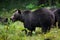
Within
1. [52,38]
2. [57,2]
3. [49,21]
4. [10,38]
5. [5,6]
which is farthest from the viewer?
[5,6]

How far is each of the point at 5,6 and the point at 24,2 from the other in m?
2.01

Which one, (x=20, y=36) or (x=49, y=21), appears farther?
(x=49, y=21)

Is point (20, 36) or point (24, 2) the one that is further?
point (24, 2)

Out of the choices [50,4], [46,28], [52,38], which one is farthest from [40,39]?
[50,4]

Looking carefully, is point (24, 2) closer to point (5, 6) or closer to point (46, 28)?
point (5, 6)

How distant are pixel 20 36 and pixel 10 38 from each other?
1.43 feet

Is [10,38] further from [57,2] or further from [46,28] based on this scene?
[57,2]

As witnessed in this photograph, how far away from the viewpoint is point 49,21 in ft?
35.5

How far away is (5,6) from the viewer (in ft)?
77.2

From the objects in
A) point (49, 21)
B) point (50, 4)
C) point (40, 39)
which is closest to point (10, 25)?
point (40, 39)

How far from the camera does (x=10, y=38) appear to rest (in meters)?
7.79

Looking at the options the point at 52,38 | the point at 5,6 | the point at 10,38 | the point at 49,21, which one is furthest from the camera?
the point at 5,6

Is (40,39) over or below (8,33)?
below

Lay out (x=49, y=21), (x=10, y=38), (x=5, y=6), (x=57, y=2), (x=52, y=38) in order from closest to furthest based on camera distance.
A: (x=10, y=38) → (x=52, y=38) → (x=49, y=21) → (x=57, y=2) → (x=5, y=6)
